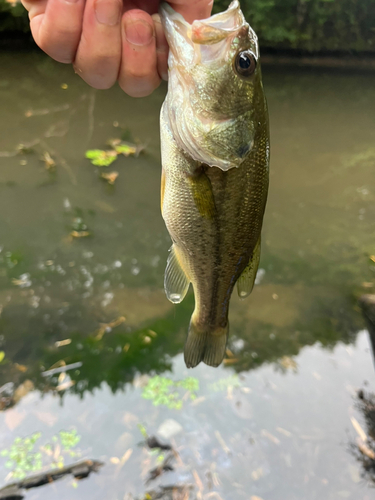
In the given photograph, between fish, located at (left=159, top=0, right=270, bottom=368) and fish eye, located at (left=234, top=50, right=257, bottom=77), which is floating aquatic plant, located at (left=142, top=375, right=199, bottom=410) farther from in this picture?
fish eye, located at (left=234, top=50, right=257, bottom=77)

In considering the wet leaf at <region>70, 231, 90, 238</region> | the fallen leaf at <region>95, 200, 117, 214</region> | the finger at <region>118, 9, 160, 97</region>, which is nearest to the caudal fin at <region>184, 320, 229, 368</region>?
the finger at <region>118, 9, 160, 97</region>

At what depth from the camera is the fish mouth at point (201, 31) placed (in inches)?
36.3

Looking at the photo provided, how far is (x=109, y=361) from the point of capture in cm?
270

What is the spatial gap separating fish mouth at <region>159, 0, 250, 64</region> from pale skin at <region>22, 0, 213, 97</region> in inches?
3.6

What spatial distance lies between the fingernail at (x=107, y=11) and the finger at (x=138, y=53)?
4 cm

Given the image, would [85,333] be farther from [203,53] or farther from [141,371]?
[203,53]

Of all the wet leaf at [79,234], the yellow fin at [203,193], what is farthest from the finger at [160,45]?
the wet leaf at [79,234]

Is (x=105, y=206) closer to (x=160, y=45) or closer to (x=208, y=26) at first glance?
(x=160, y=45)

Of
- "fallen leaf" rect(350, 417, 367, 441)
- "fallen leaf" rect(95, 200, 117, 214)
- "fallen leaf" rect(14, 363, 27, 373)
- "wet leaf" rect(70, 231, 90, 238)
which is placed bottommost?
"fallen leaf" rect(14, 363, 27, 373)

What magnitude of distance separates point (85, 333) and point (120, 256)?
898 millimetres

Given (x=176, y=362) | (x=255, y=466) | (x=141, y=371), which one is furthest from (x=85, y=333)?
(x=255, y=466)

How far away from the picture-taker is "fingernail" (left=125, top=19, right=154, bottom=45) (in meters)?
1.00

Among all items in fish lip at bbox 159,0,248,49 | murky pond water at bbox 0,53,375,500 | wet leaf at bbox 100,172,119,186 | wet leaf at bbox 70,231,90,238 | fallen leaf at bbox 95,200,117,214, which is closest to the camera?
fish lip at bbox 159,0,248,49

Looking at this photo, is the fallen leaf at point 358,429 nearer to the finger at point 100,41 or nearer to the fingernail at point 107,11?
the finger at point 100,41
